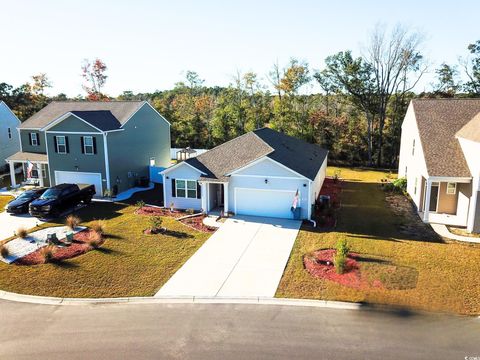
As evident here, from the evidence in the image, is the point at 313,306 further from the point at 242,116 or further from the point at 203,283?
the point at 242,116

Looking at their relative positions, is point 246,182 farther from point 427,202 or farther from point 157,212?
point 427,202

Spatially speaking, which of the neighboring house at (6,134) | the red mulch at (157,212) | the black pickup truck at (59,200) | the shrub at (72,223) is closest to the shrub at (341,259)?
the red mulch at (157,212)

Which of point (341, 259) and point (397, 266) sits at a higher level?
point (341, 259)

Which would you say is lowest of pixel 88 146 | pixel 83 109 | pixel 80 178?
pixel 80 178

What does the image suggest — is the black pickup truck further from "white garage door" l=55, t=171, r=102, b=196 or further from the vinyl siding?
the vinyl siding

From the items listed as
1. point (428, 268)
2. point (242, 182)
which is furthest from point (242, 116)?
point (428, 268)

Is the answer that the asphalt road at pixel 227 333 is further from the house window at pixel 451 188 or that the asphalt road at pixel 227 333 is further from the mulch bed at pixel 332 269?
the house window at pixel 451 188

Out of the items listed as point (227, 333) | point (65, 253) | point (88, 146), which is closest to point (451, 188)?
point (227, 333)
